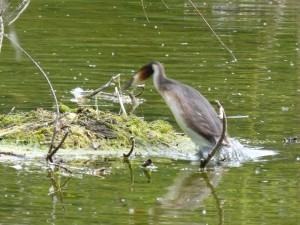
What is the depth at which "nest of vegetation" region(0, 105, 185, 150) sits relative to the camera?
11891 millimetres

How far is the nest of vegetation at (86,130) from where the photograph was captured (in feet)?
39.0

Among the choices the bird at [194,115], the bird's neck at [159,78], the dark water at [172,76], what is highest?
the bird's neck at [159,78]

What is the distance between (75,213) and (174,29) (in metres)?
13.8

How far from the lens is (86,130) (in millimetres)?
12008

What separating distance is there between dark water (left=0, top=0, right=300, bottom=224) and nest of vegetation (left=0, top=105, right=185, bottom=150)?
0.67 meters

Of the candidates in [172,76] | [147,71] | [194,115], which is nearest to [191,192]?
[194,115]

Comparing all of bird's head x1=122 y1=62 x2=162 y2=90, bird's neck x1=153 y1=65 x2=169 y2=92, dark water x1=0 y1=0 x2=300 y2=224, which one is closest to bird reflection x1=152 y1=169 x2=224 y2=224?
dark water x1=0 y1=0 x2=300 y2=224

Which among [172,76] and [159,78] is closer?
[159,78]

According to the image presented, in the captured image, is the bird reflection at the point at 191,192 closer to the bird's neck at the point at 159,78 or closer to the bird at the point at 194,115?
the bird at the point at 194,115

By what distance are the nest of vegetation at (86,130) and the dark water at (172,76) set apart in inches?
26.2

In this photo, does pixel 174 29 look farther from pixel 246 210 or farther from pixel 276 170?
pixel 246 210

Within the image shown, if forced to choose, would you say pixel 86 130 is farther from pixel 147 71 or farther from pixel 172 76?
pixel 172 76

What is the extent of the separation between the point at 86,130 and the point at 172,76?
4.80 meters

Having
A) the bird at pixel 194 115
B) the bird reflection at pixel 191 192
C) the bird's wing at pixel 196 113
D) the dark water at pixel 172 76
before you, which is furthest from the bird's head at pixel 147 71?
the bird reflection at pixel 191 192
